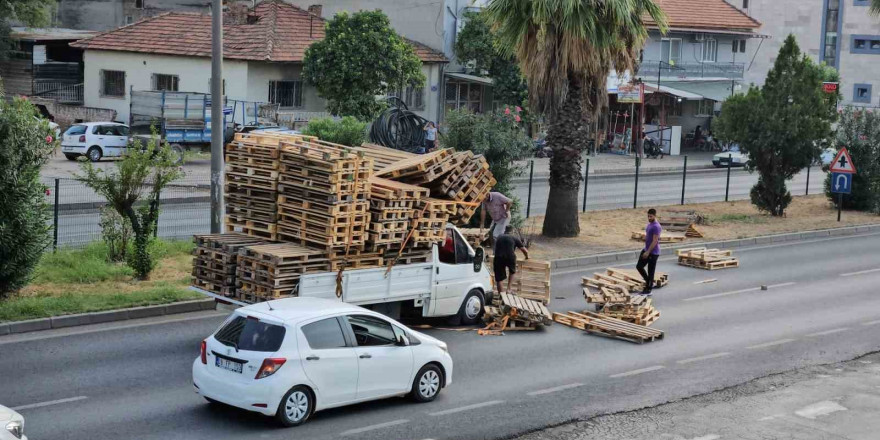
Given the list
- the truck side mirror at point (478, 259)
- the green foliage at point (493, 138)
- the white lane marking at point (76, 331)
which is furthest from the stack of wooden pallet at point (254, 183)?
the green foliage at point (493, 138)

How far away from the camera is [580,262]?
81.8ft

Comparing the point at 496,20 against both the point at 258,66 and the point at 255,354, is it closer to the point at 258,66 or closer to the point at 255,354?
the point at 255,354

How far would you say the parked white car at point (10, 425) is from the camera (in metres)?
9.70

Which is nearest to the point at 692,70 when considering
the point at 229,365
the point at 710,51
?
the point at 710,51

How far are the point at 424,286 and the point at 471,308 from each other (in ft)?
3.94

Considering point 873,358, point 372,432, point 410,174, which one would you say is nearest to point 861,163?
point 873,358

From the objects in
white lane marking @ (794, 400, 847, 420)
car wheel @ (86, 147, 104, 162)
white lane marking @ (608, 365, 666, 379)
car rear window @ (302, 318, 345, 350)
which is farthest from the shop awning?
car rear window @ (302, 318, 345, 350)

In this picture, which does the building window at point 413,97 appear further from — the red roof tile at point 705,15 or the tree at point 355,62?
the red roof tile at point 705,15

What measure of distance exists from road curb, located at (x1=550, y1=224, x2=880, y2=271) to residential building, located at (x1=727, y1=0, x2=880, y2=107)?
47.7 metres

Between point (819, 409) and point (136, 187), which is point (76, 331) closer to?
point (136, 187)

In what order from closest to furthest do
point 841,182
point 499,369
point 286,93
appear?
point 499,369
point 841,182
point 286,93

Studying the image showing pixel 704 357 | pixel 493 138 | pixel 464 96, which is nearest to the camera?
pixel 704 357

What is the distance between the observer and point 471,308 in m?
18.0

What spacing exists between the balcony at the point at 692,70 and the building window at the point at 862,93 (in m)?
18.1
